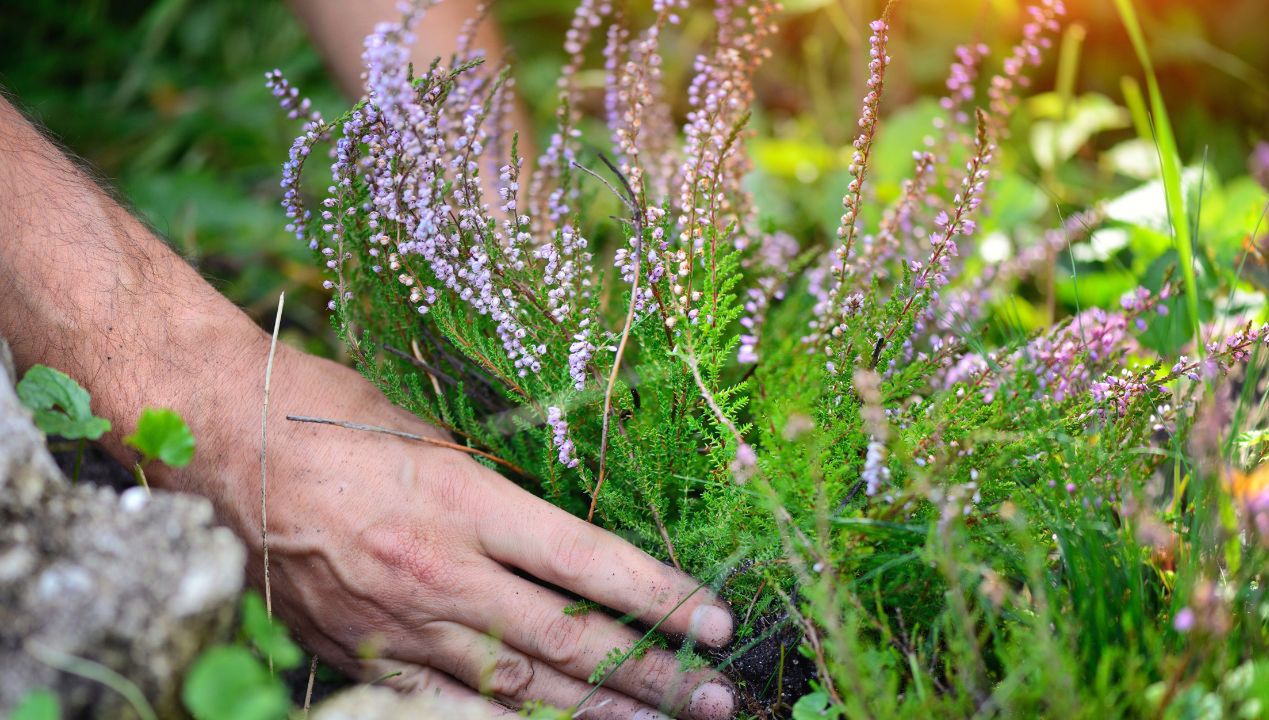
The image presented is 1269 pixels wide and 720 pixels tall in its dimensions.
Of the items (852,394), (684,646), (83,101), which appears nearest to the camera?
(684,646)

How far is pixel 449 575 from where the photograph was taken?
1582mm

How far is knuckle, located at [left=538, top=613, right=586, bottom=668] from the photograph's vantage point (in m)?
1.55

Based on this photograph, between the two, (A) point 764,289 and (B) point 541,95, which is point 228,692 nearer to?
(A) point 764,289

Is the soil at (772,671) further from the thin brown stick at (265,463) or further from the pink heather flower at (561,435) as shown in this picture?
the thin brown stick at (265,463)

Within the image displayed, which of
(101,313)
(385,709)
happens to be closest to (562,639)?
(385,709)

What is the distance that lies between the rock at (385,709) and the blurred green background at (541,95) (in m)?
1.87

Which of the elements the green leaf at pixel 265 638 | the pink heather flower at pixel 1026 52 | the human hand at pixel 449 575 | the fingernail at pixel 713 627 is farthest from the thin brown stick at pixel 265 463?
the pink heather flower at pixel 1026 52

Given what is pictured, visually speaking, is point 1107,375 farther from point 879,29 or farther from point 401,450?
point 401,450

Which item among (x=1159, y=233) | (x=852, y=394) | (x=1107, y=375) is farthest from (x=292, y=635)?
(x=1159, y=233)

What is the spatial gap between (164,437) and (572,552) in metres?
0.65

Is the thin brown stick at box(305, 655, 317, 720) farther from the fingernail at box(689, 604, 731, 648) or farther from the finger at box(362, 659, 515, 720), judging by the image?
the fingernail at box(689, 604, 731, 648)

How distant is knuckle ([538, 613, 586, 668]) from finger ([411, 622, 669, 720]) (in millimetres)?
46

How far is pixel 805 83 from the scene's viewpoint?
4.20 m

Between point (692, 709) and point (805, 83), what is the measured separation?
3338 millimetres
